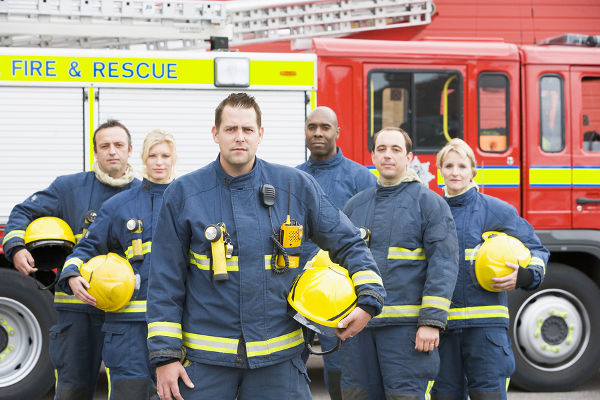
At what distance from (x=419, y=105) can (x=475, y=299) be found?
237cm

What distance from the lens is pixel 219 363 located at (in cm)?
303

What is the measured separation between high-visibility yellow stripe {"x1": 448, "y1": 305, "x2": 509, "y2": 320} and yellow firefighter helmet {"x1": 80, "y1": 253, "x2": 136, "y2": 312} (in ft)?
5.67

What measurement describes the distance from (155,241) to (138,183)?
1.64 metres

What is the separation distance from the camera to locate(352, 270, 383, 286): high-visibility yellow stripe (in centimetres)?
314

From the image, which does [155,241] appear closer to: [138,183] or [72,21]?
[138,183]

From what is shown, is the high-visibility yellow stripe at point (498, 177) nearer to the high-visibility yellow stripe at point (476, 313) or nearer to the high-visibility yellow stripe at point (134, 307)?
the high-visibility yellow stripe at point (476, 313)

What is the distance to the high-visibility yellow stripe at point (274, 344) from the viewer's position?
3.03 metres

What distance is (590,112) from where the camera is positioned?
6.59m

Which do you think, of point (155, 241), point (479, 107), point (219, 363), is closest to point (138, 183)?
point (155, 241)

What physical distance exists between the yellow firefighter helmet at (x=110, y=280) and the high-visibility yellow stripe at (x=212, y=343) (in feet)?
3.63

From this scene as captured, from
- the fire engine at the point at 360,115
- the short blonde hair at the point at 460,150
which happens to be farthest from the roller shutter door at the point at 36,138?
the short blonde hair at the point at 460,150

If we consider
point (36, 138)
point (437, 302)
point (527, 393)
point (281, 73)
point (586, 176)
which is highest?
point (281, 73)

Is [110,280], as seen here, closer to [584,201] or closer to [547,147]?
[547,147]

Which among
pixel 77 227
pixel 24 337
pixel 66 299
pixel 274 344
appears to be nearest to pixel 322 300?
pixel 274 344
